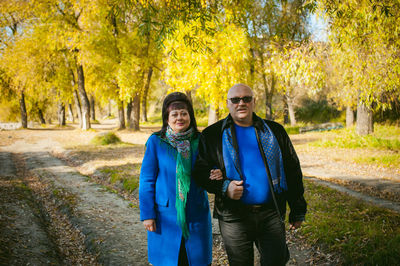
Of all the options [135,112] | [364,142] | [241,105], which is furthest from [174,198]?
[135,112]

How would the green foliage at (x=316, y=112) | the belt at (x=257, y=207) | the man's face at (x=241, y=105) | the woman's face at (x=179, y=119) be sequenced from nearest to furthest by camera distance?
the belt at (x=257, y=207)
the man's face at (x=241, y=105)
the woman's face at (x=179, y=119)
the green foliage at (x=316, y=112)

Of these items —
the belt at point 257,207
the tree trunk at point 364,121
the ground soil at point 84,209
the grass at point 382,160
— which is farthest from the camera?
the tree trunk at point 364,121

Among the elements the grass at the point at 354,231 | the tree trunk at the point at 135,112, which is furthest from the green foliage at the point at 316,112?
the grass at the point at 354,231

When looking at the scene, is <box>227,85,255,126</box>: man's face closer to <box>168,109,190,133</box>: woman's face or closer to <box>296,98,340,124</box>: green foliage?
<box>168,109,190,133</box>: woman's face

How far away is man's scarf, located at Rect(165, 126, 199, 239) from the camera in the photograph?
2.54m

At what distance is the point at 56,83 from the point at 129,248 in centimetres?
2320

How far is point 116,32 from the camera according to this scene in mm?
21062

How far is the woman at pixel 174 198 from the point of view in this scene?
2.55m

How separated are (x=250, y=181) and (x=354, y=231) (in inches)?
109

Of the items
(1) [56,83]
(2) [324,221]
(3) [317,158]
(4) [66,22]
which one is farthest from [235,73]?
(1) [56,83]

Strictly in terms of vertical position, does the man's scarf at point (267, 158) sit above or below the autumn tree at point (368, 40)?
below

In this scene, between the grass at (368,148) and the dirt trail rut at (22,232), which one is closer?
the dirt trail rut at (22,232)

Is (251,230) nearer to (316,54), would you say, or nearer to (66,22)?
(316,54)

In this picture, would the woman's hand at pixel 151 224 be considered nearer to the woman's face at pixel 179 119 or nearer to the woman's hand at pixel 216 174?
the woman's hand at pixel 216 174
